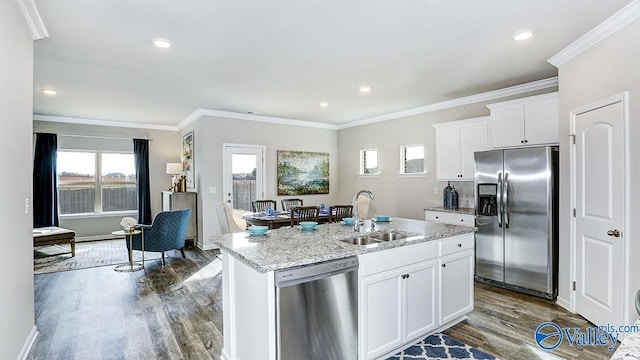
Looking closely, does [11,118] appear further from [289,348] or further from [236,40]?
[289,348]

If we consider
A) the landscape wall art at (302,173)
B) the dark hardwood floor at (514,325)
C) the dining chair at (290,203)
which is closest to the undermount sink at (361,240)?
the dark hardwood floor at (514,325)

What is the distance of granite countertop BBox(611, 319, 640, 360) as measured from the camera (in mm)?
859

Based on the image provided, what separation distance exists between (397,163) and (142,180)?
18.9ft

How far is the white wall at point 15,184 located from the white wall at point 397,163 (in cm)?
530

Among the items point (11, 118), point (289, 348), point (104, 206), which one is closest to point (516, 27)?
point (289, 348)

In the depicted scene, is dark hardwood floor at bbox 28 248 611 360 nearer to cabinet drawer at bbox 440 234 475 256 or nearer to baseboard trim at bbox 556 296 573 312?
baseboard trim at bbox 556 296 573 312

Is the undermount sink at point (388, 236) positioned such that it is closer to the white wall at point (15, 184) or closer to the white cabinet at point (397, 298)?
the white cabinet at point (397, 298)

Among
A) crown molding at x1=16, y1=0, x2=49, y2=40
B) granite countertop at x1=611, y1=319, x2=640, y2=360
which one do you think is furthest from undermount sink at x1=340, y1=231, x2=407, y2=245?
crown molding at x1=16, y1=0, x2=49, y2=40

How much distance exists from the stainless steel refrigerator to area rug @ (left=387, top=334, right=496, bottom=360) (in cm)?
176

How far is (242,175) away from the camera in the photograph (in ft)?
21.5

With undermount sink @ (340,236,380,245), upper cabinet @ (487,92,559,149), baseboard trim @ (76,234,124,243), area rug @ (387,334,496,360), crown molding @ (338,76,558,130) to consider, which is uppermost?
crown molding @ (338,76,558,130)

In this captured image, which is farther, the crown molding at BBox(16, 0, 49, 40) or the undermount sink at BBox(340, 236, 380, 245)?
the undermount sink at BBox(340, 236, 380, 245)

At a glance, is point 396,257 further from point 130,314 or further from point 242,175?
point 242,175

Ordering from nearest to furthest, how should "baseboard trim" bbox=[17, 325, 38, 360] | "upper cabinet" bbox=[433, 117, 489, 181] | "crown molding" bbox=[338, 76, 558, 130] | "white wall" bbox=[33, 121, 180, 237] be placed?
"baseboard trim" bbox=[17, 325, 38, 360]
"crown molding" bbox=[338, 76, 558, 130]
"upper cabinet" bbox=[433, 117, 489, 181]
"white wall" bbox=[33, 121, 180, 237]
